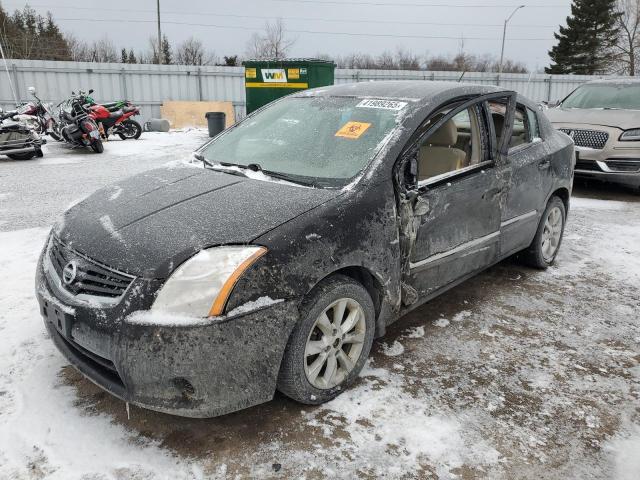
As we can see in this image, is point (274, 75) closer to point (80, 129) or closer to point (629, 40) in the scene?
point (80, 129)

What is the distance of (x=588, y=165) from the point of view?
24.8ft

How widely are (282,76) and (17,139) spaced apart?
5.71 metres

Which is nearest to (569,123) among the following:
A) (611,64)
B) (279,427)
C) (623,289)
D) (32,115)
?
(623,289)

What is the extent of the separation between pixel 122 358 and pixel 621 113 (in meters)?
8.00

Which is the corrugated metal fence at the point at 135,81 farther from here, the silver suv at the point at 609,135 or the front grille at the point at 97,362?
the front grille at the point at 97,362

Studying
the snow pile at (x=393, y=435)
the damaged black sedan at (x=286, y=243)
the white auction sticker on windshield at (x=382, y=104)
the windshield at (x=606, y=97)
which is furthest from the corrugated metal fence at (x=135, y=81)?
the snow pile at (x=393, y=435)

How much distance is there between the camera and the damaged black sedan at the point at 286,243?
212 cm

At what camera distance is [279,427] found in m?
2.44

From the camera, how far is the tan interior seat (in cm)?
331

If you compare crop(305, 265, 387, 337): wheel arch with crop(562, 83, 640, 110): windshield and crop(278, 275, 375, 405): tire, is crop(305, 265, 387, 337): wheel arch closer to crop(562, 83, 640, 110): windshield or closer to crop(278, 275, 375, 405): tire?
crop(278, 275, 375, 405): tire

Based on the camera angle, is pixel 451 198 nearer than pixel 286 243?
No

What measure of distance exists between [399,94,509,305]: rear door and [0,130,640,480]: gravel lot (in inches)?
17.4

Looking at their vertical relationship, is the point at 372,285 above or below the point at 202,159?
below

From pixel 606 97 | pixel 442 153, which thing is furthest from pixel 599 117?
pixel 442 153
